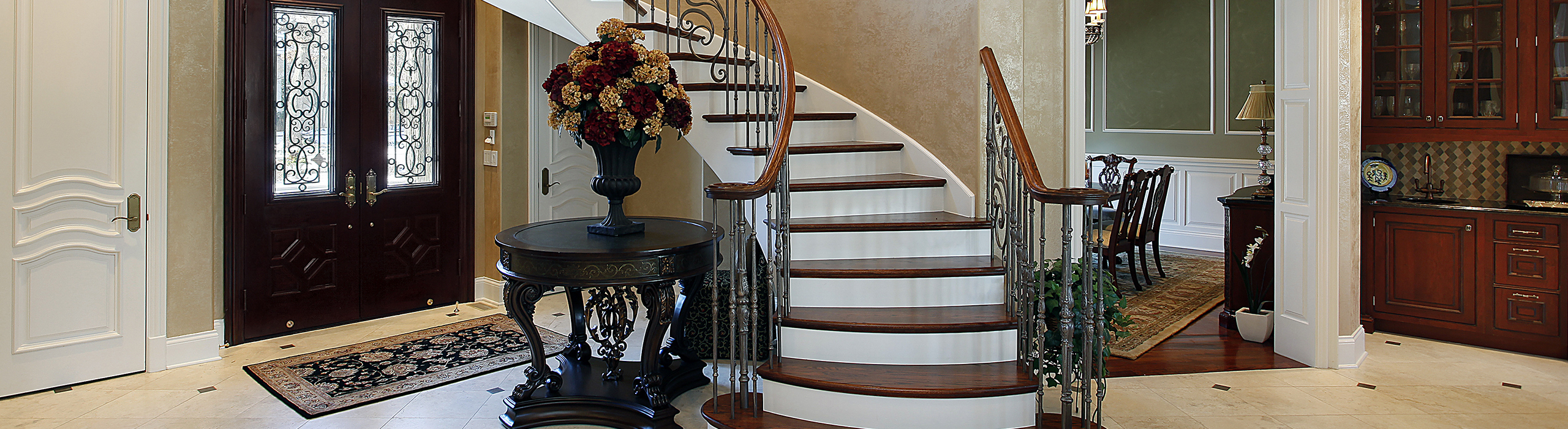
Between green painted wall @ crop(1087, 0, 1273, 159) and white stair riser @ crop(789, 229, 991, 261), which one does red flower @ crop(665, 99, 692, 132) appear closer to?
white stair riser @ crop(789, 229, 991, 261)

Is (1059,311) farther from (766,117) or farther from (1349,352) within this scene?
(1349,352)

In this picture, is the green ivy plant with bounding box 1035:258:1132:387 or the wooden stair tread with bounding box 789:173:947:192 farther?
the wooden stair tread with bounding box 789:173:947:192

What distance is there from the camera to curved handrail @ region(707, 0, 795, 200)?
3.17 metres

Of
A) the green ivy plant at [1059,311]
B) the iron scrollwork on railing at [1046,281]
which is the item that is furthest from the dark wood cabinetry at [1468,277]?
the green ivy plant at [1059,311]

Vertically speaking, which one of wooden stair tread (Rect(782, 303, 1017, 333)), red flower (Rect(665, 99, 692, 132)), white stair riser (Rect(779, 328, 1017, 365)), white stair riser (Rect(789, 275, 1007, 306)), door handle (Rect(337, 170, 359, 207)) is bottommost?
white stair riser (Rect(779, 328, 1017, 365))

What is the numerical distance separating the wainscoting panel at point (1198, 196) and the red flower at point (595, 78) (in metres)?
5.90

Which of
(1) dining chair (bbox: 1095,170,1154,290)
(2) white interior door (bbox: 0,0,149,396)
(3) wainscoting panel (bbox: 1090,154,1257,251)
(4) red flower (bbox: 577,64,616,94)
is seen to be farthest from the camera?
(3) wainscoting panel (bbox: 1090,154,1257,251)

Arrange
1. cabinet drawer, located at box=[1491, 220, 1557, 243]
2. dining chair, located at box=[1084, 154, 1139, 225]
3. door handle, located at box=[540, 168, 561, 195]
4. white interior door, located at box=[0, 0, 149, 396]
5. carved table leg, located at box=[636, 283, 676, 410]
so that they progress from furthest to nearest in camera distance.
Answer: dining chair, located at box=[1084, 154, 1139, 225] < door handle, located at box=[540, 168, 561, 195] < cabinet drawer, located at box=[1491, 220, 1557, 243] < white interior door, located at box=[0, 0, 149, 396] < carved table leg, located at box=[636, 283, 676, 410]

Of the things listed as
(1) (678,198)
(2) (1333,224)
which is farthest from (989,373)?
(1) (678,198)

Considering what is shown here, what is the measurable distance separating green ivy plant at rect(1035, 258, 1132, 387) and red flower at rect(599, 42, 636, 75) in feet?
5.44

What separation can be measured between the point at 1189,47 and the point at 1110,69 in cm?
78

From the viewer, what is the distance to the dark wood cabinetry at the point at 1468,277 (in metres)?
4.70

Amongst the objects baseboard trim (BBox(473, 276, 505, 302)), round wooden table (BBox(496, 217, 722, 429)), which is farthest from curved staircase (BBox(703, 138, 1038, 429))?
baseboard trim (BBox(473, 276, 505, 302))

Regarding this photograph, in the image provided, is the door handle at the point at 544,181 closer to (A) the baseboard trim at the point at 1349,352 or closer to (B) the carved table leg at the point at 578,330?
(B) the carved table leg at the point at 578,330
